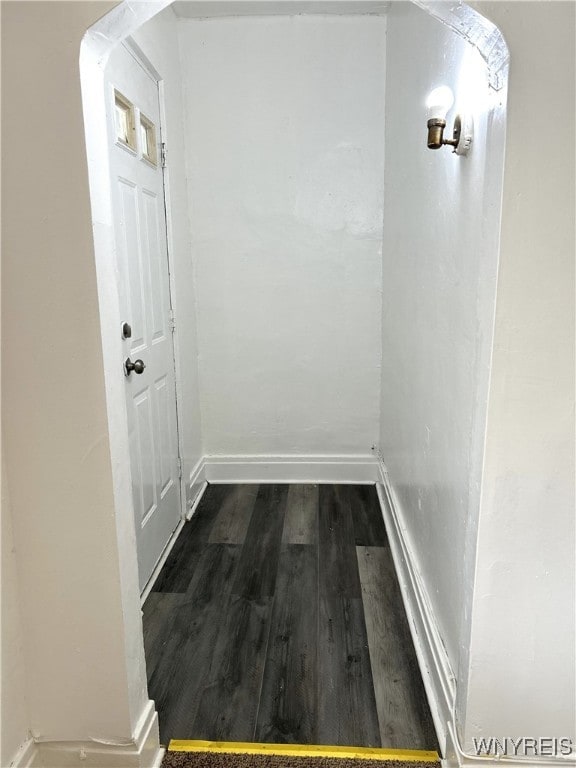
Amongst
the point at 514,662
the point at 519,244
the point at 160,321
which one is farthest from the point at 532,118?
the point at 160,321

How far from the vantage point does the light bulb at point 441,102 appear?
137 cm

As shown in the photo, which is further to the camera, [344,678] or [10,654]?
[344,678]

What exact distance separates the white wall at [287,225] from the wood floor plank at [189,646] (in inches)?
45.6

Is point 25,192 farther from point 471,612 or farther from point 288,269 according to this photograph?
point 288,269

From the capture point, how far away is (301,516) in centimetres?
286

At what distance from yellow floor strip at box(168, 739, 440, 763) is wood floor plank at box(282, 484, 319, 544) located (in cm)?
117

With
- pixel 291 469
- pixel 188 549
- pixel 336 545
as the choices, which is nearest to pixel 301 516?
pixel 336 545

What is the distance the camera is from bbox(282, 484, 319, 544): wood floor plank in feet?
8.59

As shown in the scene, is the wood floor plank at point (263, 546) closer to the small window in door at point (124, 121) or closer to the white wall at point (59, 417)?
the white wall at point (59, 417)

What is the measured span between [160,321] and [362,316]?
1.33 meters

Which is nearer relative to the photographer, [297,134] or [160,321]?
[160,321]

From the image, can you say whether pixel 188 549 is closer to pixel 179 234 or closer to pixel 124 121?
pixel 179 234

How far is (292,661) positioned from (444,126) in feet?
5.84

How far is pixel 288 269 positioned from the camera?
3.14 m
